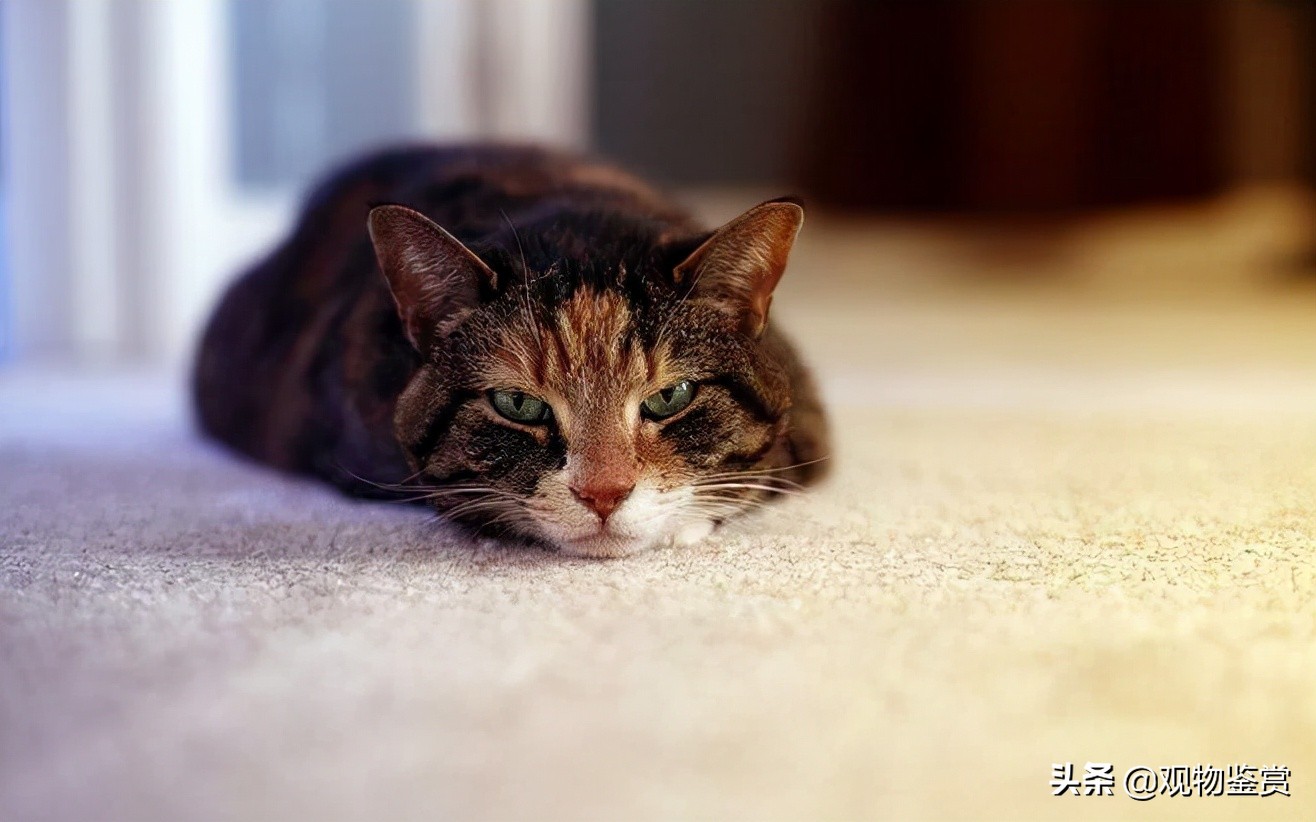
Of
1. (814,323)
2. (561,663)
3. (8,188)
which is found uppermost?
(8,188)

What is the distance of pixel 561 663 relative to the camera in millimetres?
757

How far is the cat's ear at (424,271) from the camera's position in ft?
3.38

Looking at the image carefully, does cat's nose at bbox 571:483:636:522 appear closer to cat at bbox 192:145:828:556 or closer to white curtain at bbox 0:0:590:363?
cat at bbox 192:145:828:556

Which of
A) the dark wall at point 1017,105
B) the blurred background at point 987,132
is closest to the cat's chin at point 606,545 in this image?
the blurred background at point 987,132

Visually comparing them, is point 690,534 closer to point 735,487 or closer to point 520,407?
point 735,487

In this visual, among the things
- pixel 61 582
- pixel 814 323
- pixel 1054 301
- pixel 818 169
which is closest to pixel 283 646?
pixel 61 582

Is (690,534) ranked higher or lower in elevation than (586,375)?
lower

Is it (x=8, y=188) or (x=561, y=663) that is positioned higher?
(x=8, y=188)

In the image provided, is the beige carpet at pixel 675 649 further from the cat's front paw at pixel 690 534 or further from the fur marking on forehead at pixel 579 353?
the fur marking on forehead at pixel 579 353

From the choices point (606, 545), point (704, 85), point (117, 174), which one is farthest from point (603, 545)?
point (704, 85)

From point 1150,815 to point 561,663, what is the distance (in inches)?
13.9

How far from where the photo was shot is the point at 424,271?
1.06m

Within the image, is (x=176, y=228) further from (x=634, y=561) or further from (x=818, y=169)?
(x=818, y=169)

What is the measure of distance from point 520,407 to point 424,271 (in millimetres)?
152
